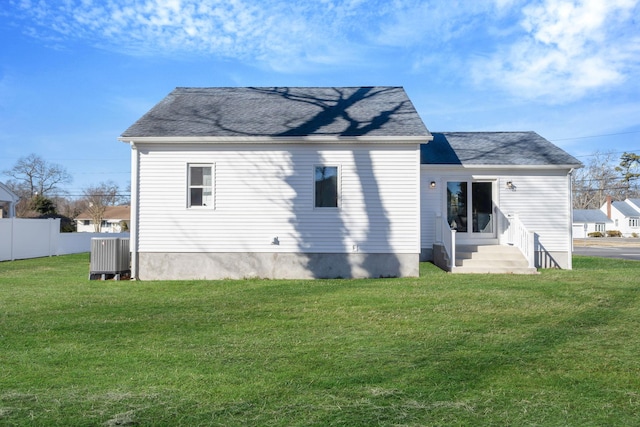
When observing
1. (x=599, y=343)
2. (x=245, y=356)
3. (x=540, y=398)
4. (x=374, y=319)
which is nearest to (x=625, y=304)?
(x=599, y=343)

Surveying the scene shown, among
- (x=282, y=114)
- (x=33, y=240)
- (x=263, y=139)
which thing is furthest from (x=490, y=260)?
(x=33, y=240)

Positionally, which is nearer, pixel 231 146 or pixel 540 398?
pixel 540 398

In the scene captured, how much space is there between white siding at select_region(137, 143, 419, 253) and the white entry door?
9.88ft

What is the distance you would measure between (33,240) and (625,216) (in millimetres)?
72178


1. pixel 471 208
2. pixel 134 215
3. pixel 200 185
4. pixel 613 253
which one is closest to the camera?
pixel 134 215

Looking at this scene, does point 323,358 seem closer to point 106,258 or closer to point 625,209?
point 106,258

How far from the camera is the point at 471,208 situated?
15.3 m

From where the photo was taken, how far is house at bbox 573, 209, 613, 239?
67387 millimetres

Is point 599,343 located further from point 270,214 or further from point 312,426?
point 270,214

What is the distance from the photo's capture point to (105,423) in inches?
144

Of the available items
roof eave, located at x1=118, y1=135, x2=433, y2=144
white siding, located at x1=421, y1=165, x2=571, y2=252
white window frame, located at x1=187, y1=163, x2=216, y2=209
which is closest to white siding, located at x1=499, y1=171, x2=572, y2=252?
white siding, located at x1=421, y1=165, x2=571, y2=252

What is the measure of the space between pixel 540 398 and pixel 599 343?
240cm

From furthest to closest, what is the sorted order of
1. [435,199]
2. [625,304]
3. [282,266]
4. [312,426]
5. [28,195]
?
[28,195] → [435,199] → [282,266] → [625,304] → [312,426]

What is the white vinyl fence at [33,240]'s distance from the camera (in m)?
19.6
